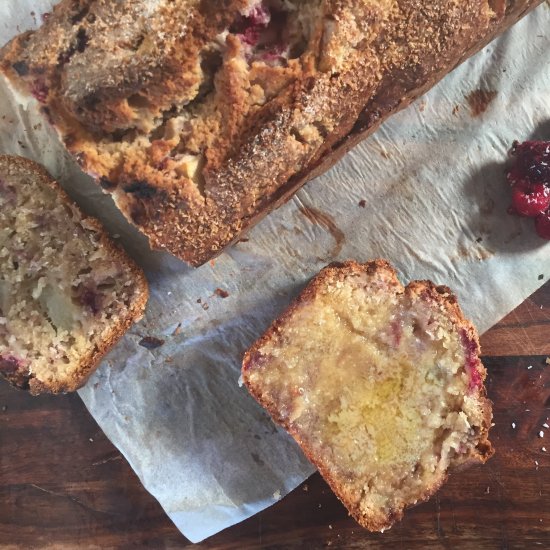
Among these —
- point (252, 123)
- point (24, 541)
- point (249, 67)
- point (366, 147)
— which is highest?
point (249, 67)

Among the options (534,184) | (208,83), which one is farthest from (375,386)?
(208,83)

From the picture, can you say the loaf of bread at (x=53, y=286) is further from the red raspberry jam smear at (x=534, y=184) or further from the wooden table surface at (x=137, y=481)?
the red raspberry jam smear at (x=534, y=184)

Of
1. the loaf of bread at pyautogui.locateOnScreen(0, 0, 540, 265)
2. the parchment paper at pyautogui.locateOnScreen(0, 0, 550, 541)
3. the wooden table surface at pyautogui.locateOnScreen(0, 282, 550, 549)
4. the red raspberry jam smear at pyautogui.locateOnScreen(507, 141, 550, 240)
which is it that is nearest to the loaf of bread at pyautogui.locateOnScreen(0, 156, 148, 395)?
the parchment paper at pyautogui.locateOnScreen(0, 0, 550, 541)

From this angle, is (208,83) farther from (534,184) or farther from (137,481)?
(137,481)

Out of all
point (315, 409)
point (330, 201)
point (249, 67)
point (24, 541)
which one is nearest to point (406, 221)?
point (330, 201)

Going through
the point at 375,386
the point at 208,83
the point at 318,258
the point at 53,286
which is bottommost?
the point at 375,386

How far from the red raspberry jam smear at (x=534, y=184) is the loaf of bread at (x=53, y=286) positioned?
5.78 ft

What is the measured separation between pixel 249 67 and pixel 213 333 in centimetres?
130

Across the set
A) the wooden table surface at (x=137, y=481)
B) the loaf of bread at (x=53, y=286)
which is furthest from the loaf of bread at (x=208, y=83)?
the wooden table surface at (x=137, y=481)

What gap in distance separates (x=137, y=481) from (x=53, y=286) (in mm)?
1004

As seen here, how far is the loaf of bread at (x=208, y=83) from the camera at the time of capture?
2.19m

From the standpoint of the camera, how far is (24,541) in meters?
3.05

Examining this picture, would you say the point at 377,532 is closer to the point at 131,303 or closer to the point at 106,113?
the point at 131,303

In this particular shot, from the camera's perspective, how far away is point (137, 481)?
10.0ft
